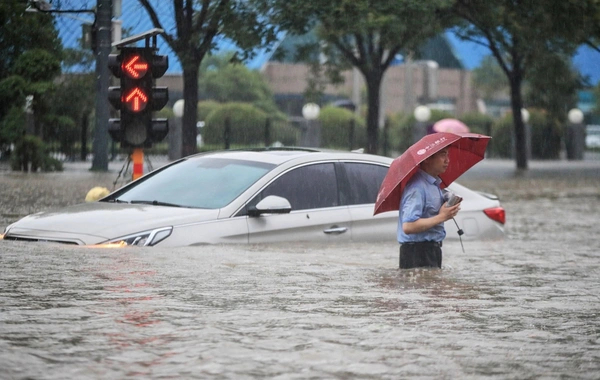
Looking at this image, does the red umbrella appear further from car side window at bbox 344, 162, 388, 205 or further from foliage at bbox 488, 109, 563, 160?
foliage at bbox 488, 109, 563, 160

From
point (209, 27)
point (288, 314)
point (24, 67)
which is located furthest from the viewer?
point (24, 67)

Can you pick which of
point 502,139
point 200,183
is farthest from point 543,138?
point 200,183

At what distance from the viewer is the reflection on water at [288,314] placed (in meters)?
5.82

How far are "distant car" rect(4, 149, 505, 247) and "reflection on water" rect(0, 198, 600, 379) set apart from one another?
0.65ft

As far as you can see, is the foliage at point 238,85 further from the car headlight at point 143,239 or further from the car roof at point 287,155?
the car headlight at point 143,239

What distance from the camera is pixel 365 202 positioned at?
11.7 meters

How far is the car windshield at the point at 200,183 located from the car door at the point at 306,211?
0.24 metres

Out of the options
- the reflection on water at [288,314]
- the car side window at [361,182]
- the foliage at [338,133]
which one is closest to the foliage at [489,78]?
the foliage at [338,133]

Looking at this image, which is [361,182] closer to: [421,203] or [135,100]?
[421,203]

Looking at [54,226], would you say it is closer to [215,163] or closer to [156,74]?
[215,163]

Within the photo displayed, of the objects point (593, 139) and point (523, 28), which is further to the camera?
point (593, 139)

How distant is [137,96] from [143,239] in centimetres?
526

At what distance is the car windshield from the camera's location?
1088cm

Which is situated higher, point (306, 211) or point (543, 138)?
point (543, 138)
